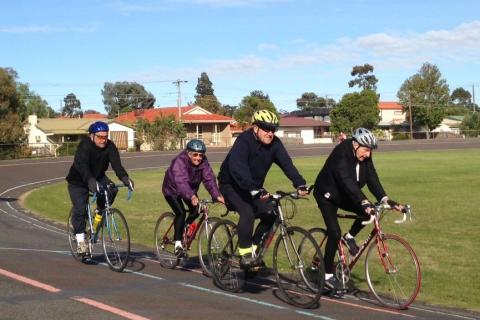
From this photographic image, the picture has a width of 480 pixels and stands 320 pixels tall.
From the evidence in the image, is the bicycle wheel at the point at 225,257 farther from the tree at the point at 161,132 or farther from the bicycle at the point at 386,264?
the tree at the point at 161,132

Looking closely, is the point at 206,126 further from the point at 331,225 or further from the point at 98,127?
the point at 331,225

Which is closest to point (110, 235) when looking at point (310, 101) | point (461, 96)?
point (310, 101)

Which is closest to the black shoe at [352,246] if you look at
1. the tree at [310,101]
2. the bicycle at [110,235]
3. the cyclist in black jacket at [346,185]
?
the cyclist in black jacket at [346,185]

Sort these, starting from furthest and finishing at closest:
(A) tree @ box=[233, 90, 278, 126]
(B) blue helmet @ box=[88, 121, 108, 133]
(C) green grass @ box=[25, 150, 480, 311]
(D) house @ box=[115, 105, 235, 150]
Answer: (A) tree @ box=[233, 90, 278, 126], (D) house @ box=[115, 105, 235, 150], (B) blue helmet @ box=[88, 121, 108, 133], (C) green grass @ box=[25, 150, 480, 311]

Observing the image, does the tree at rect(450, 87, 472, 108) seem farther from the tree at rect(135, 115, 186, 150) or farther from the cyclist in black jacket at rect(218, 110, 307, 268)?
the cyclist in black jacket at rect(218, 110, 307, 268)

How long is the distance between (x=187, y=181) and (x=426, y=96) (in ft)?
365

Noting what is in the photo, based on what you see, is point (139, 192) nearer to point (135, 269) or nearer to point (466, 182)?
point (466, 182)

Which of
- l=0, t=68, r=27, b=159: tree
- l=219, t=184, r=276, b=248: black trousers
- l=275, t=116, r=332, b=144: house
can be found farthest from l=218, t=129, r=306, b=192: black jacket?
l=275, t=116, r=332, b=144: house

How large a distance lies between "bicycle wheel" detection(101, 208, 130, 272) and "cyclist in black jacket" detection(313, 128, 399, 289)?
2.85 metres

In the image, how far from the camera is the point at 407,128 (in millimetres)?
120312

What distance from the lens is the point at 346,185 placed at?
23.1ft

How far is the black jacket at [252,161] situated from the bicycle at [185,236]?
1.15 meters

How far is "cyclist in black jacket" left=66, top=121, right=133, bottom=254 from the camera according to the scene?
9.03 metres

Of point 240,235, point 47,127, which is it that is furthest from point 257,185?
point 47,127
